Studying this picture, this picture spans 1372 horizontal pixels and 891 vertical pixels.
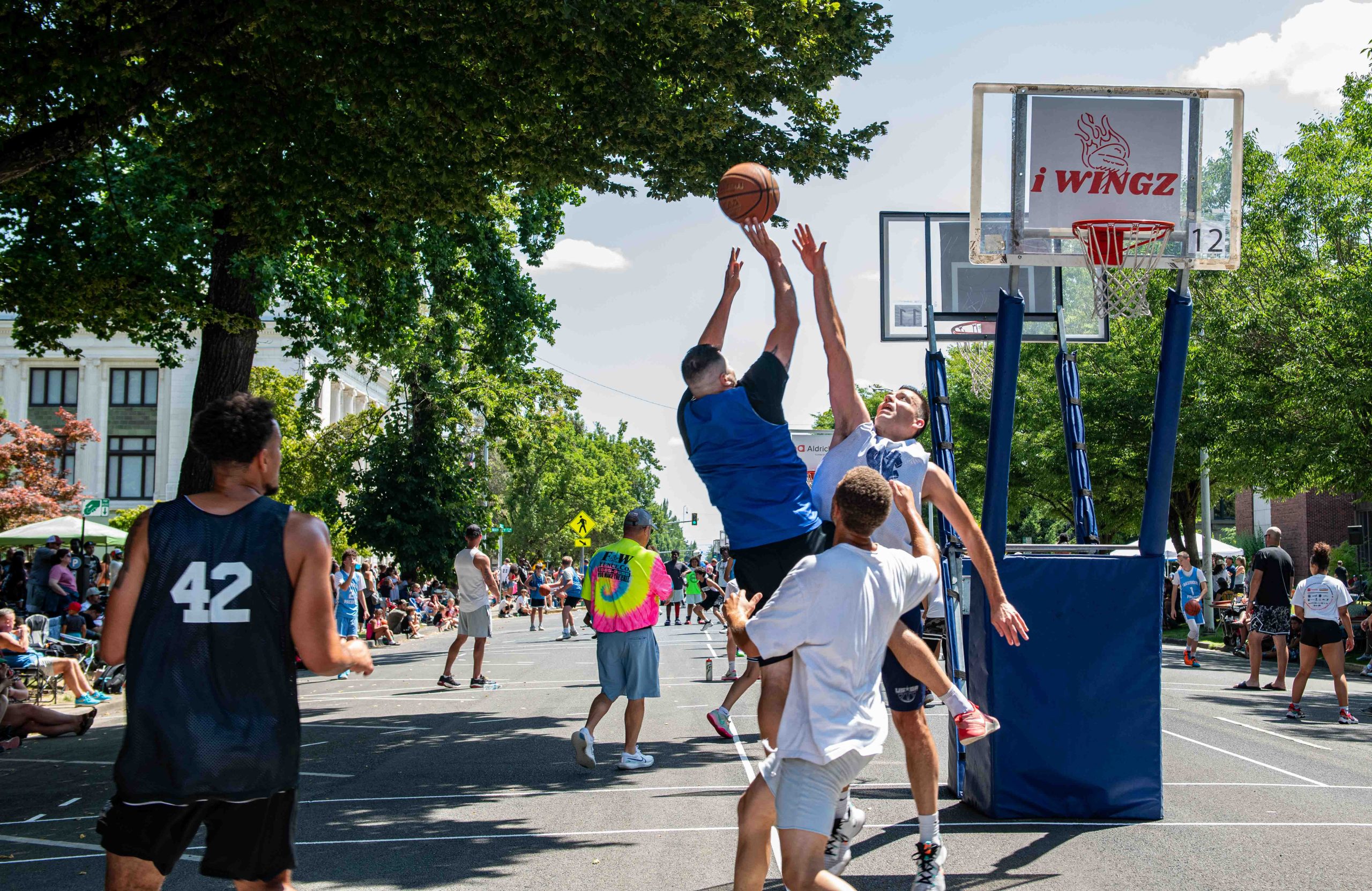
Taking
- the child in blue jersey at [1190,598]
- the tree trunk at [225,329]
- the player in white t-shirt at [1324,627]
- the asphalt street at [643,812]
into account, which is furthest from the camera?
the child in blue jersey at [1190,598]

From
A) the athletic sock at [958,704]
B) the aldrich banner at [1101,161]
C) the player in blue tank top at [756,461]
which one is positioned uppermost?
the aldrich banner at [1101,161]

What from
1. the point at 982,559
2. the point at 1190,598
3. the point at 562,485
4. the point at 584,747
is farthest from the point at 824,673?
the point at 562,485

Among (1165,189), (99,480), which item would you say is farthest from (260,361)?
(1165,189)

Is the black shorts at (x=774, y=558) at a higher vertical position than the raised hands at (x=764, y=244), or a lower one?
lower

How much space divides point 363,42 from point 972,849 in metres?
8.52

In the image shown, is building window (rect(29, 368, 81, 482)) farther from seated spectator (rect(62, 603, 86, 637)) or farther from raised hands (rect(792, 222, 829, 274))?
raised hands (rect(792, 222, 829, 274))

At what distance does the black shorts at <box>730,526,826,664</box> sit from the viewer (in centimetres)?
516

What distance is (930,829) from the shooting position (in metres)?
5.26

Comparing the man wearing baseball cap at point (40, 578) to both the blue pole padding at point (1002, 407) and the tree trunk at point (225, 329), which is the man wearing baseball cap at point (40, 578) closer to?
the tree trunk at point (225, 329)

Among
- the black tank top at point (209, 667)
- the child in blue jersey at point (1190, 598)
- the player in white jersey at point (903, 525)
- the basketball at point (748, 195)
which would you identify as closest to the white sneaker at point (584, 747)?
the player in white jersey at point (903, 525)

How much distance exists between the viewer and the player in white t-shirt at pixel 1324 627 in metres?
12.5

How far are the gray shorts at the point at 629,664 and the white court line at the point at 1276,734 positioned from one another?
5984mm

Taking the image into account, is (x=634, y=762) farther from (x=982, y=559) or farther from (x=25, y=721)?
(x=25, y=721)

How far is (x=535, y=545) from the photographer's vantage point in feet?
222
